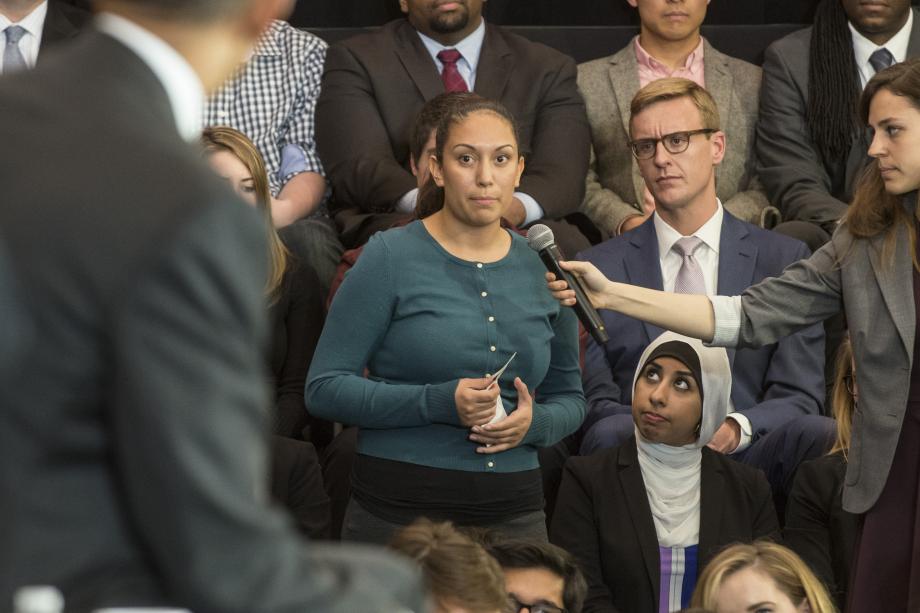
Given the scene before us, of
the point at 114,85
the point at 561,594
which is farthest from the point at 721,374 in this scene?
the point at 114,85

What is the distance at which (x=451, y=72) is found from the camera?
3.95m

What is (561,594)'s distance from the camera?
8.38ft

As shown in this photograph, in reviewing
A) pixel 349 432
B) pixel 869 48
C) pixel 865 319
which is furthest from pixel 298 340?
pixel 869 48

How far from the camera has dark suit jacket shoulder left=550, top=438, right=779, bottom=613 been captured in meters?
2.85

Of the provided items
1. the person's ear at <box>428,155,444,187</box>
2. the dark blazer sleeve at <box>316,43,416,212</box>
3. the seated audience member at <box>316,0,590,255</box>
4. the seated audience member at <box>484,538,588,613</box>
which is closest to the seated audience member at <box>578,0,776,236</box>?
the seated audience member at <box>316,0,590,255</box>

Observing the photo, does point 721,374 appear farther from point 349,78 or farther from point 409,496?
point 349,78

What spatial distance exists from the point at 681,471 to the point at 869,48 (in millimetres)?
1692

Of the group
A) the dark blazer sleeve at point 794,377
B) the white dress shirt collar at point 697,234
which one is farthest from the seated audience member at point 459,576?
the white dress shirt collar at point 697,234

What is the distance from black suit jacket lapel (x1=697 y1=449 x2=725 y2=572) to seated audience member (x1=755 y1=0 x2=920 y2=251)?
1.15 m

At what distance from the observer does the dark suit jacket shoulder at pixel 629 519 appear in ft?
9.36

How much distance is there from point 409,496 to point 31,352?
1.75 meters

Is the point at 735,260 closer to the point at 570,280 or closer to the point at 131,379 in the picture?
the point at 570,280

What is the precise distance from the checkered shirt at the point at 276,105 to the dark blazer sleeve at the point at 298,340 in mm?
573

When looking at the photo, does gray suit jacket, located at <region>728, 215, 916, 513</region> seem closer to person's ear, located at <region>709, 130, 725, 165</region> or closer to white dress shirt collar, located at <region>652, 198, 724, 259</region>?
white dress shirt collar, located at <region>652, 198, 724, 259</region>
